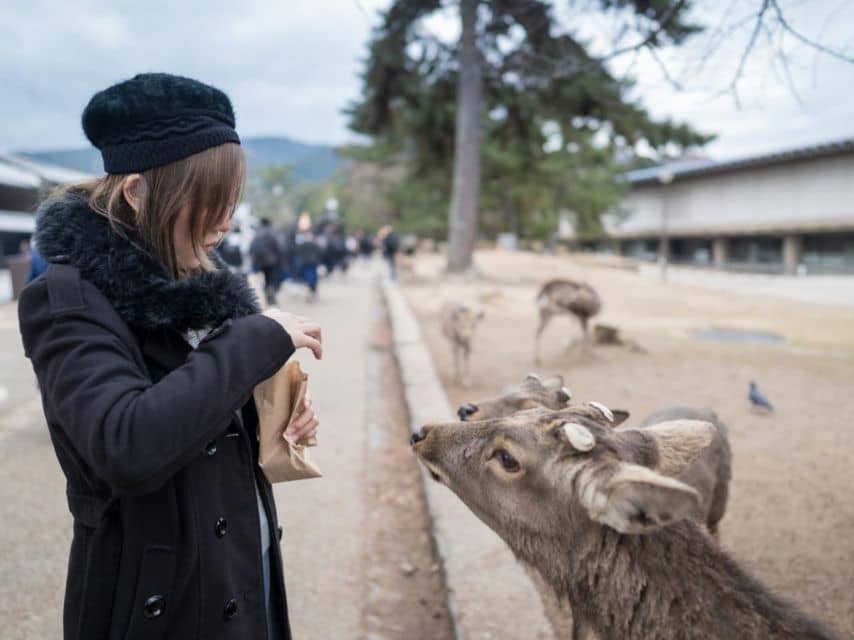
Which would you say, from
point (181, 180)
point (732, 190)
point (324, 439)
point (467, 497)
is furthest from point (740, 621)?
point (732, 190)

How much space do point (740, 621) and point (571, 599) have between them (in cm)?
52

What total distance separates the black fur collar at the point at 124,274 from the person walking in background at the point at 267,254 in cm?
1313

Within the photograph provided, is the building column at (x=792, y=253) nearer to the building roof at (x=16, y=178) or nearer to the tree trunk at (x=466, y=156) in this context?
the tree trunk at (x=466, y=156)

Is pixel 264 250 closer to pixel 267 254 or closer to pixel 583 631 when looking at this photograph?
pixel 267 254

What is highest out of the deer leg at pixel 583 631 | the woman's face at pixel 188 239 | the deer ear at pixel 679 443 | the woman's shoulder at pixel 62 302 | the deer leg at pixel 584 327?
the woman's face at pixel 188 239

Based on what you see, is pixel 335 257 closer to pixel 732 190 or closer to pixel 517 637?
pixel 732 190

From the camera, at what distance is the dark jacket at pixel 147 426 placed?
4.29 feet

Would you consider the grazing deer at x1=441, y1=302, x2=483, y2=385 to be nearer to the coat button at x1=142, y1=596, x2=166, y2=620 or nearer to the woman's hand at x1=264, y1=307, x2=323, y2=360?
the woman's hand at x1=264, y1=307, x2=323, y2=360

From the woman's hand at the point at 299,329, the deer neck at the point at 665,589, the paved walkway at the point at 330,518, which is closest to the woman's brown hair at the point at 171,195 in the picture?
the woman's hand at the point at 299,329

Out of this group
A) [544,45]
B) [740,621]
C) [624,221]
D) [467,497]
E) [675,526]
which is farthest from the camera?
[624,221]

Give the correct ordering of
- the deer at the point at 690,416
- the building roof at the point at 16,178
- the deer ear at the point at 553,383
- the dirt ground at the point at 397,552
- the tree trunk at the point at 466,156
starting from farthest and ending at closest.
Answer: the building roof at the point at 16,178
the tree trunk at the point at 466,156
the dirt ground at the point at 397,552
the deer ear at the point at 553,383
the deer at the point at 690,416

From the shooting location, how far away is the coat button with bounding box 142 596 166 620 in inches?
58.4

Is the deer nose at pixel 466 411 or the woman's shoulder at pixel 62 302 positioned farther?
the deer nose at pixel 466 411

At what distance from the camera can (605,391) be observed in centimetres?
809
